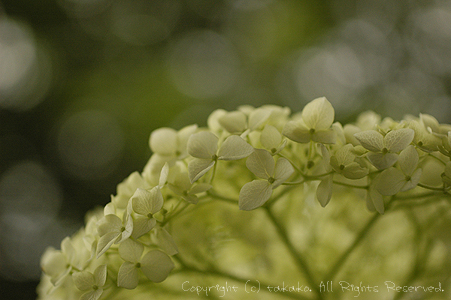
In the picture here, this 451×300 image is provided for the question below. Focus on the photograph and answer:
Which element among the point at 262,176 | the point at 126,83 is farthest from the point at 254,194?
the point at 126,83

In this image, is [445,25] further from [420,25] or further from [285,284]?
[285,284]

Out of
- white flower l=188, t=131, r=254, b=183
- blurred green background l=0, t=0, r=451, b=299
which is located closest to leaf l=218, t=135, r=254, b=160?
white flower l=188, t=131, r=254, b=183

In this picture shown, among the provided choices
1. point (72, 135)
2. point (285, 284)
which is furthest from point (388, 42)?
point (285, 284)

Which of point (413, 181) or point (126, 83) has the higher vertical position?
point (413, 181)

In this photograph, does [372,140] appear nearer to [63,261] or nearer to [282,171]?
[282,171]

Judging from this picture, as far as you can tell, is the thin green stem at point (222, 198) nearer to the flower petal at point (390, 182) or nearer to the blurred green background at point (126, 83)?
the flower petal at point (390, 182)

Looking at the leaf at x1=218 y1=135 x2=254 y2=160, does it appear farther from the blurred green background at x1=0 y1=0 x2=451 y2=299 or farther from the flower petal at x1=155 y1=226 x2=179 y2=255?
the blurred green background at x1=0 y1=0 x2=451 y2=299
